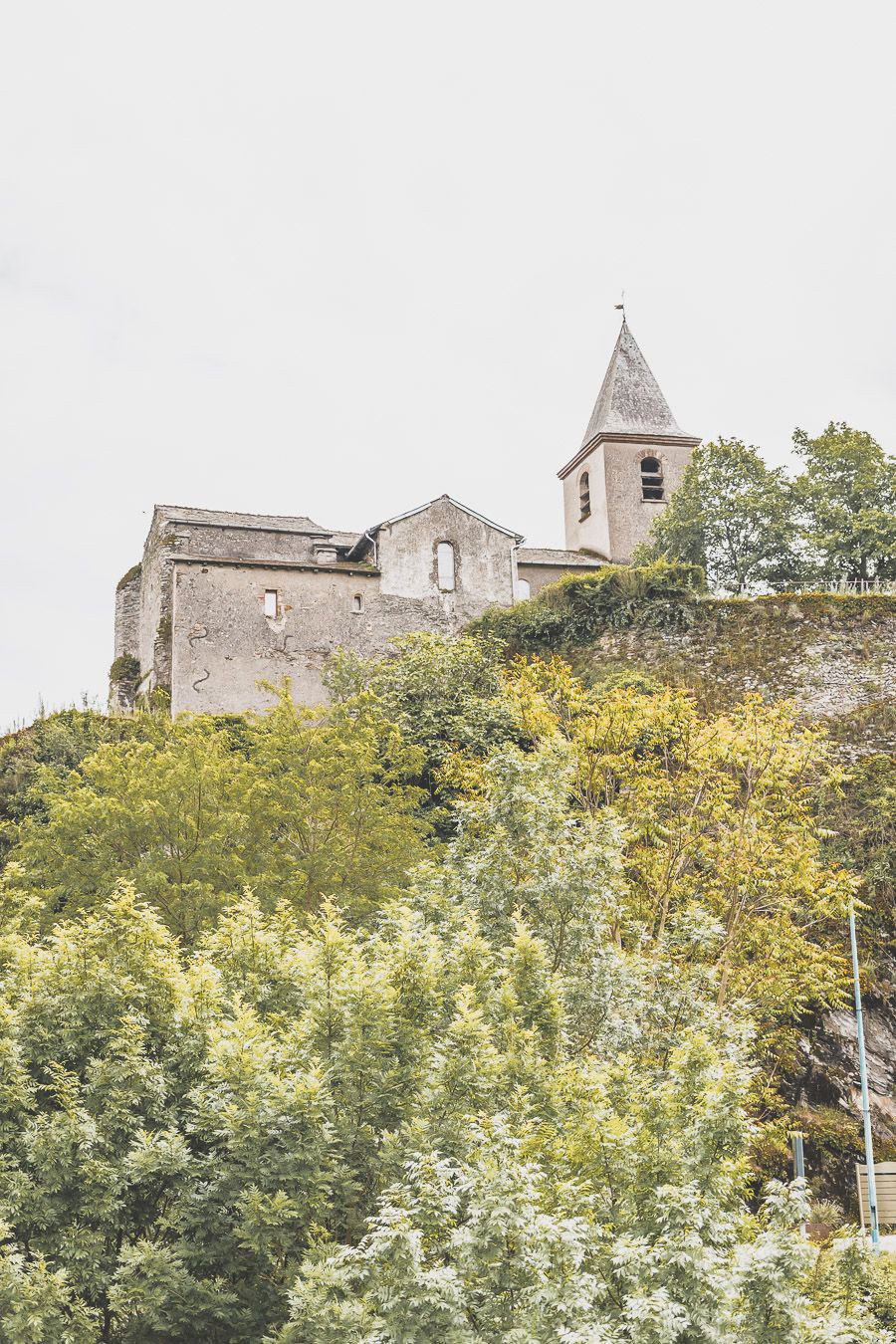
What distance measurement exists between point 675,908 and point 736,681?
12.6m

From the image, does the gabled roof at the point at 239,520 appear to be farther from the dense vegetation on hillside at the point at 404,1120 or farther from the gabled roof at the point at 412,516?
the dense vegetation on hillside at the point at 404,1120

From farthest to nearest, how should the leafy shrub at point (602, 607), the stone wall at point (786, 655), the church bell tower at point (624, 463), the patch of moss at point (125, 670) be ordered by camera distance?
the church bell tower at point (624, 463) < the patch of moss at point (125, 670) < the leafy shrub at point (602, 607) < the stone wall at point (786, 655)

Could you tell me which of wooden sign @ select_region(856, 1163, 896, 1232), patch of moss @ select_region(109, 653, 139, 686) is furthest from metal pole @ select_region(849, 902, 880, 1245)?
patch of moss @ select_region(109, 653, 139, 686)

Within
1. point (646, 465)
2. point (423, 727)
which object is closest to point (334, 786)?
point (423, 727)

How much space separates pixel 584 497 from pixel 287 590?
20.1m

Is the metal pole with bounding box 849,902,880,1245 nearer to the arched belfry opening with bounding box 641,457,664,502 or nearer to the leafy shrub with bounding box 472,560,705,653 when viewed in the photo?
the leafy shrub with bounding box 472,560,705,653

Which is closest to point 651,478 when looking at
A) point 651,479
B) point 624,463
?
point 651,479

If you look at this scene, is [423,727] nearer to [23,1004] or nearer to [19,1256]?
[23,1004]

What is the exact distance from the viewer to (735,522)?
39875mm

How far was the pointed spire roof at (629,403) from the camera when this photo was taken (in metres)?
50.3

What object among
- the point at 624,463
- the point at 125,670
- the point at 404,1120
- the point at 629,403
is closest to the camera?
the point at 404,1120

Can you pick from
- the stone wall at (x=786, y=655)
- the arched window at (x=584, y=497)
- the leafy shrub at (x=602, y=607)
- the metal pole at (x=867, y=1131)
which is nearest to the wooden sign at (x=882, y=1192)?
the metal pole at (x=867, y=1131)

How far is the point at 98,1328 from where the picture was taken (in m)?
8.46

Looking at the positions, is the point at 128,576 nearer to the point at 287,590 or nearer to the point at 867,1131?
the point at 287,590
